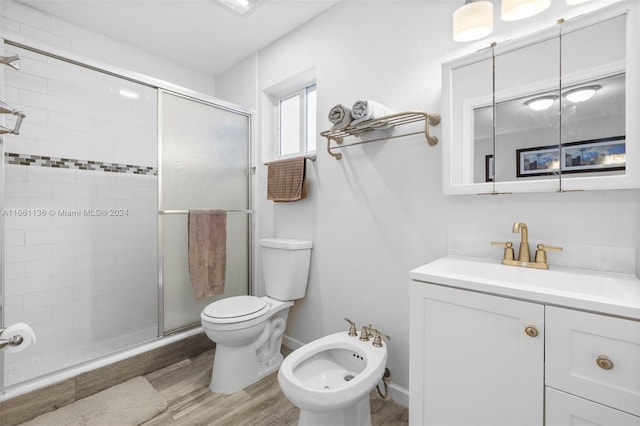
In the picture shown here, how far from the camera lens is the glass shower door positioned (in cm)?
199

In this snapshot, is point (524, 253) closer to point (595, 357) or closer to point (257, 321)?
point (595, 357)

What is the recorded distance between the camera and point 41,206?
6.59 feet

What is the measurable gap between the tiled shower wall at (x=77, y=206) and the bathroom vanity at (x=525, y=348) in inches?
86.6

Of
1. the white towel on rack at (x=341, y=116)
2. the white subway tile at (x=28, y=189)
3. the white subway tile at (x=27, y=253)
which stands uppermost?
the white towel on rack at (x=341, y=116)

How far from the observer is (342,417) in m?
1.29

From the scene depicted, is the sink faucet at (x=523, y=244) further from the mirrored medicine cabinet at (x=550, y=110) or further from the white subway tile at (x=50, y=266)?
the white subway tile at (x=50, y=266)

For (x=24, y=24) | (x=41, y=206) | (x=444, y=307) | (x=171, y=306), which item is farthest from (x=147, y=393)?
(x=24, y=24)

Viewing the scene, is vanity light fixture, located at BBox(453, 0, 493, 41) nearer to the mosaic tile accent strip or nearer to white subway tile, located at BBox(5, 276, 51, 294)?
the mosaic tile accent strip

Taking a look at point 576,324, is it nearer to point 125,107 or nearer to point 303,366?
point 303,366

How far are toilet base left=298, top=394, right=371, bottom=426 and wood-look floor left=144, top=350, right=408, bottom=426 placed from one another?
0.19 metres

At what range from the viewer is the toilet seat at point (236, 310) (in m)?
1.70

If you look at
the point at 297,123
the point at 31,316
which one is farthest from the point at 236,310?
the point at 297,123

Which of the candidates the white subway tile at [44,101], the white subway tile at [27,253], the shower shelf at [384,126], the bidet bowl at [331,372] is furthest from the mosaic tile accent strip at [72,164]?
the bidet bowl at [331,372]

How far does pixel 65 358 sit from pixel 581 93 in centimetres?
309
